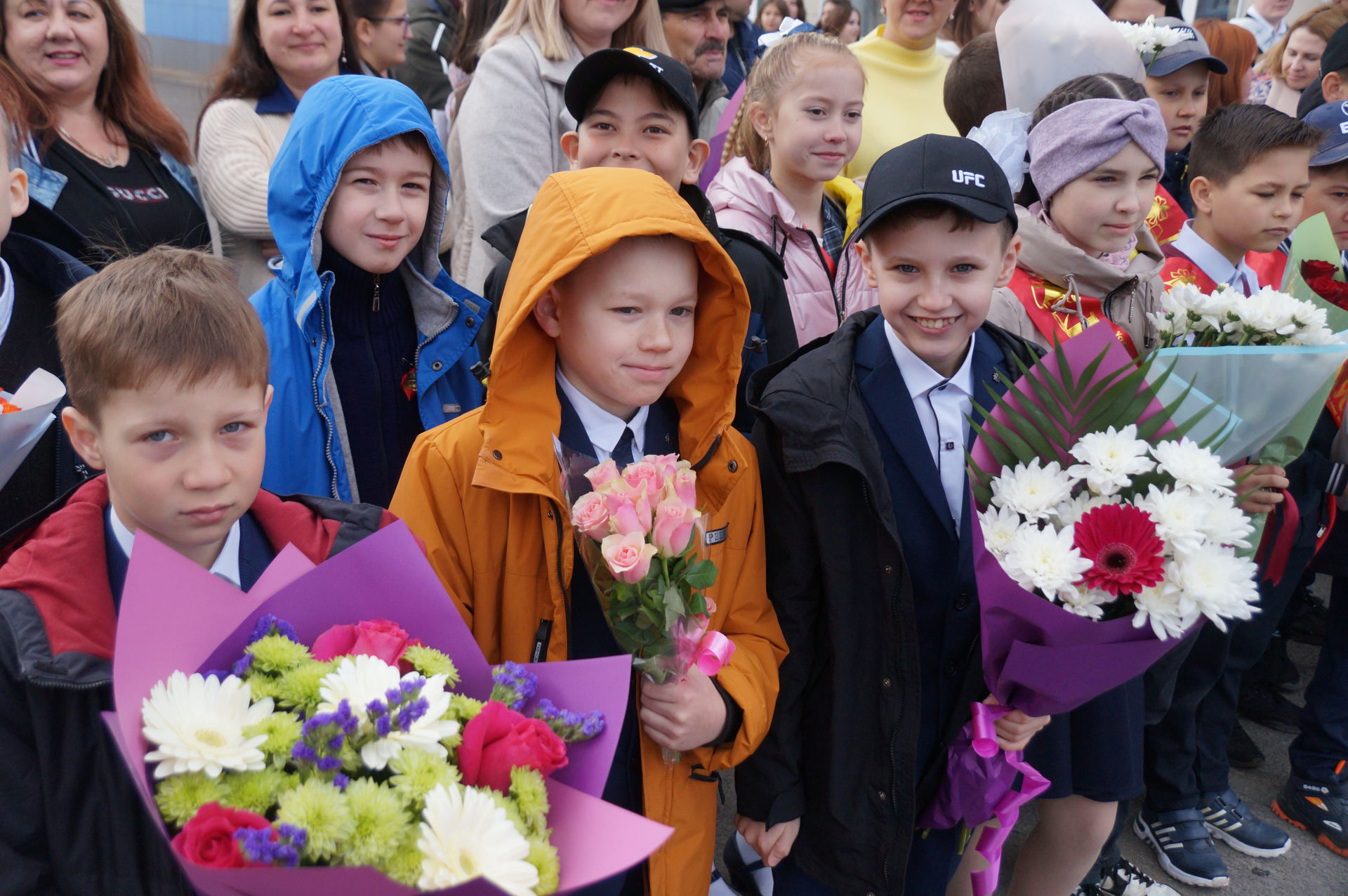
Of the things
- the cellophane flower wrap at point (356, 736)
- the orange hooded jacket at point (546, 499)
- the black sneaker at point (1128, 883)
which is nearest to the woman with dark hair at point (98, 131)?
the orange hooded jacket at point (546, 499)

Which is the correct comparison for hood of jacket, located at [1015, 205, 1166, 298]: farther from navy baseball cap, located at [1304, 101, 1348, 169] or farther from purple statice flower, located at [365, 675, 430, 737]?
purple statice flower, located at [365, 675, 430, 737]

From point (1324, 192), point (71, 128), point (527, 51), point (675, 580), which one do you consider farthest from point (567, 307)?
point (1324, 192)

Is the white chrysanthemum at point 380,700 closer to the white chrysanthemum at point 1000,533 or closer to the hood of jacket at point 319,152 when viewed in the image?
the white chrysanthemum at point 1000,533

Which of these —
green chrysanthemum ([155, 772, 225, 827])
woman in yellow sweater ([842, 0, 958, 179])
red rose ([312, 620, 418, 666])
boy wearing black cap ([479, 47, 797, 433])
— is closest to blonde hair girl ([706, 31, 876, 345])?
boy wearing black cap ([479, 47, 797, 433])

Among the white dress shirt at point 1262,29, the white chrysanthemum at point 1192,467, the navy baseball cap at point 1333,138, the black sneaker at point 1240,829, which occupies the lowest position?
the black sneaker at point 1240,829

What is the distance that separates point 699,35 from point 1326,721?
3667 millimetres

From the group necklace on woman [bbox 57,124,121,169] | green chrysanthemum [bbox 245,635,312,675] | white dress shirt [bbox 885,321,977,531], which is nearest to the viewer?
green chrysanthemum [bbox 245,635,312,675]

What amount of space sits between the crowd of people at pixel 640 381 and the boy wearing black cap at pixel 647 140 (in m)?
0.01

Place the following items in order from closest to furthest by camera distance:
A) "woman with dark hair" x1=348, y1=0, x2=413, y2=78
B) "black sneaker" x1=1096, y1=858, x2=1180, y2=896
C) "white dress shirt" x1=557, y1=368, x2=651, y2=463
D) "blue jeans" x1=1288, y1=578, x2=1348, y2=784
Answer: "white dress shirt" x1=557, y1=368, x2=651, y2=463
"black sneaker" x1=1096, y1=858, x2=1180, y2=896
"blue jeans" x1=1288, y1=578, x2=1348, y2=784
"woman with dark hair" x1=348, y1=0, x2=413, y2=78

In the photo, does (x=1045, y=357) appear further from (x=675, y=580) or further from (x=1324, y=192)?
(x=1324, y=192)

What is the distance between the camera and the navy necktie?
218 centimetres

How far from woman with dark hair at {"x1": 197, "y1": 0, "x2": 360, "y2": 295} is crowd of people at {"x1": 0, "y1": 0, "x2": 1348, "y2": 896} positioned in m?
0.01

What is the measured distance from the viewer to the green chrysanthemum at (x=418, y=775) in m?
1.22

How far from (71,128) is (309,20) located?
0.88 m
